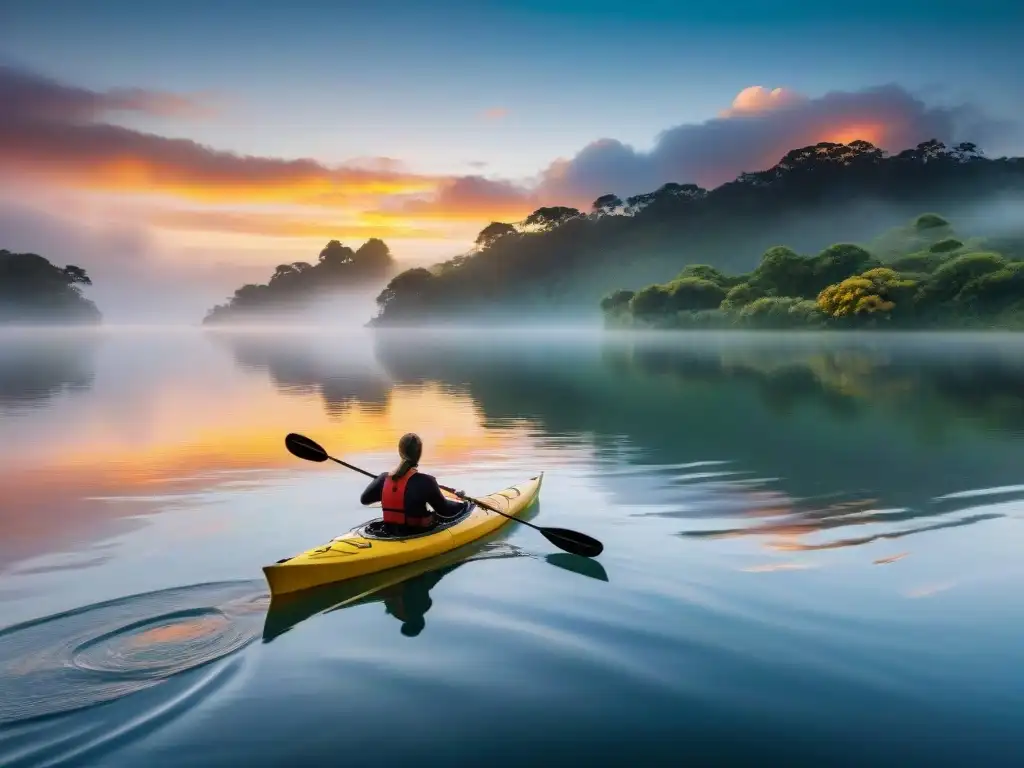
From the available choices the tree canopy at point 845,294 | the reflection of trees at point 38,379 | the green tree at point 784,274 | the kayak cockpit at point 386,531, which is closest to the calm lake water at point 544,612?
the kayak cockpit at point 386,531

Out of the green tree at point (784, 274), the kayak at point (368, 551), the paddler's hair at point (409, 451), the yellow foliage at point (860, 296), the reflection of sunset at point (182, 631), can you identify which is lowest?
the reflection of sunset at point (182, 631)

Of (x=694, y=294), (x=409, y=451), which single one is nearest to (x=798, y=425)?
(x=409, y=451)

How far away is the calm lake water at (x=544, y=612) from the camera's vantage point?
6.27 meters

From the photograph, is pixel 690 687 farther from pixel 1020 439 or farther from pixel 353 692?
pixel 1020 439

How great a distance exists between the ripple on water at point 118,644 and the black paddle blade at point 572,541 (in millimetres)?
3860

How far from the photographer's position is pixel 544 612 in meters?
8.88

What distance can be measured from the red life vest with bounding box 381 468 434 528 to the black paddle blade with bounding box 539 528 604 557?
190 cm

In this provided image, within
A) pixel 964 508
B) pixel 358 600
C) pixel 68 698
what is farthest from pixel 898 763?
pixel 964 508

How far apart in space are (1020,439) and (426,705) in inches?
780

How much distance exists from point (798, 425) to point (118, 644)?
2062 centimetres

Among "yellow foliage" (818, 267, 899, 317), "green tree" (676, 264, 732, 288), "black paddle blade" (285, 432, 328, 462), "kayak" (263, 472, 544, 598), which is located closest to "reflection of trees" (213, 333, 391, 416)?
"black paddle blade" (285, 432, 328, 462)

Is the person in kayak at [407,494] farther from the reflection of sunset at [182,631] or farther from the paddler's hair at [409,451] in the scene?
the reflection of sunset at [182,631]

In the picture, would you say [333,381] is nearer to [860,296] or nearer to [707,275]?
[860,296]

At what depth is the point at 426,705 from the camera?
6.71 m
